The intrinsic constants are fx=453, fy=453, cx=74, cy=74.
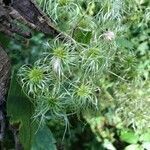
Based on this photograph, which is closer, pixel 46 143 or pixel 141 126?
pixel 46 143

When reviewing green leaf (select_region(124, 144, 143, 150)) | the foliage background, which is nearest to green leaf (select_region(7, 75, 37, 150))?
the foliage background

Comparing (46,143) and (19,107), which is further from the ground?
(19,107)

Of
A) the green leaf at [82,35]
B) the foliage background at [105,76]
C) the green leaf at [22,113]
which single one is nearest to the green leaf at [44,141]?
the foliage background at [105,76]

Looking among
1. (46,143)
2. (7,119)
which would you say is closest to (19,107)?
(7,119)

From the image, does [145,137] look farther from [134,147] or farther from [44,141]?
[44,141]

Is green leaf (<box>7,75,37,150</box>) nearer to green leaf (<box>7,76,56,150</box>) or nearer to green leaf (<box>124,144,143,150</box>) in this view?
green leaf (<box>7,76,56,150</box>)

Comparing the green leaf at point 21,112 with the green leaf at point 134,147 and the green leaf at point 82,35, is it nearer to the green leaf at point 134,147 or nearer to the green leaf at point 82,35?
the green leaf at point 82,35

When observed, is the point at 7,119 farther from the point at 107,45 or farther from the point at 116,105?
the point at 116,105

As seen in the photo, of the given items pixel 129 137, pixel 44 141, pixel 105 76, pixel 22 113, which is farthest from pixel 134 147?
pixel 22 113
